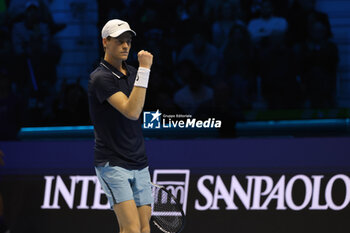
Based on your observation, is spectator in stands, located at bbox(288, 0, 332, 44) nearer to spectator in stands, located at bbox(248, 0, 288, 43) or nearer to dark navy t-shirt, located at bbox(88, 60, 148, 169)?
spectator in stands, located at bbox(248, 0, 288, 43)

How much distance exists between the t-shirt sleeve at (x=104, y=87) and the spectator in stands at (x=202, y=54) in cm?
198

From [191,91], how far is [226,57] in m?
0.43

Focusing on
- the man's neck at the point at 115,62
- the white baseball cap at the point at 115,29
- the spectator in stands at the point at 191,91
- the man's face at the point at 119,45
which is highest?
the white baseball cap at the point at 115,29

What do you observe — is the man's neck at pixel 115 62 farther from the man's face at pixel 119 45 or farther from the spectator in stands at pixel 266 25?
the spectator in stands at pixel 266 25

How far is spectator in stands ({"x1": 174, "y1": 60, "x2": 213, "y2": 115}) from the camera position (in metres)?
5.31

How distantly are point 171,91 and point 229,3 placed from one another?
94 cm

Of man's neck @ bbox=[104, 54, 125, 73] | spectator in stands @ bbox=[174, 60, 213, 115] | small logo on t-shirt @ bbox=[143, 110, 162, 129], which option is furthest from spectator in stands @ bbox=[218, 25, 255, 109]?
man's neck @ bbox=[104, 54, 125, 73]

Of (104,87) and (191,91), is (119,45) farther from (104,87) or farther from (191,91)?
(191,91)

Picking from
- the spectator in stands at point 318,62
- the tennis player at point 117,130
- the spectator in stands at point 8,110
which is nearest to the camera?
the tennis player at point 117,130

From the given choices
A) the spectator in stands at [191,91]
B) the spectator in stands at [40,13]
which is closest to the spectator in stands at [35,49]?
the spectator in stands at [40,13]

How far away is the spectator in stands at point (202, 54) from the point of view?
5359 millimetres

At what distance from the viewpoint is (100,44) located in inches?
216

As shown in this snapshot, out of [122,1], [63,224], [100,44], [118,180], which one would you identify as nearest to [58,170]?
[63,224]

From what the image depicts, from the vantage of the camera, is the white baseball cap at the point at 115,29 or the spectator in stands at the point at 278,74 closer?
the white baseball cap at the point at 115,29
